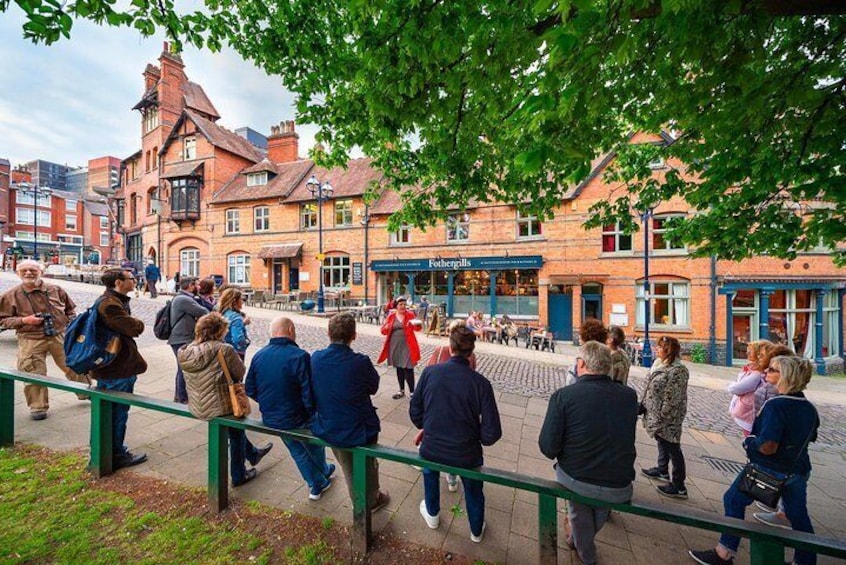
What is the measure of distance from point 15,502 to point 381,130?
17.2ft

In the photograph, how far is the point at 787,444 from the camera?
268 cm

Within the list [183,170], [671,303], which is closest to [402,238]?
[671,303]

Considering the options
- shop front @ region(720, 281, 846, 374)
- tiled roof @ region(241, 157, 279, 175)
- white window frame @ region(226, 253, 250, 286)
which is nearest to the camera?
shop front @ region(720, 281, 846, 374)

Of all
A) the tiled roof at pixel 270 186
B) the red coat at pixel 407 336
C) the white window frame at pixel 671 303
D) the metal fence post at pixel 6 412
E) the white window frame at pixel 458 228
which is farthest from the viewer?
the tiled roof at pixel 270 186

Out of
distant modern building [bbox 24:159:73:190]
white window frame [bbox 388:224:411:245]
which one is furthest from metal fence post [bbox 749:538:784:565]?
distant modern building [bbox 24:159:73:190]

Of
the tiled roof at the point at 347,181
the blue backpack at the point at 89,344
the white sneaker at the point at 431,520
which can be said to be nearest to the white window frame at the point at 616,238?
the tiled roof at the point at 347,181

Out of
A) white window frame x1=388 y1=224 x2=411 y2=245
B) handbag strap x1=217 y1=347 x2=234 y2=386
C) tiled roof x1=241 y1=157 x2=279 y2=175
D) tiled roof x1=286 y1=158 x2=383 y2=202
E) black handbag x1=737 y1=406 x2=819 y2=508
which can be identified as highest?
tiled roof x1=241 y1=157 x2=279 y2=175

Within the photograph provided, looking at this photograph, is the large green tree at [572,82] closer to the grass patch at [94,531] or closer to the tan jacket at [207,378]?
the tan jacket at [207,378]

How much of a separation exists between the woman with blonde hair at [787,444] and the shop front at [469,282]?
Answer: 13.6 m

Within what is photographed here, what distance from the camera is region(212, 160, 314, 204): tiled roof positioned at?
21.6 metres

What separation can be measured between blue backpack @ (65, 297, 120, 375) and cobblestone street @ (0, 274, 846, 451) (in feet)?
14.2

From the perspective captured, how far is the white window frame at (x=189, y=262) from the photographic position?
23.9 meters

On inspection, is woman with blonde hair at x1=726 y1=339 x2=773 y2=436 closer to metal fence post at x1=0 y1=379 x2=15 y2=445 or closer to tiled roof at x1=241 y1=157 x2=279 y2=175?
metal fence post at x1=0 y1=379 x2=15 y2=445

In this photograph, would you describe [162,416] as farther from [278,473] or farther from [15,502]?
[278,473]
